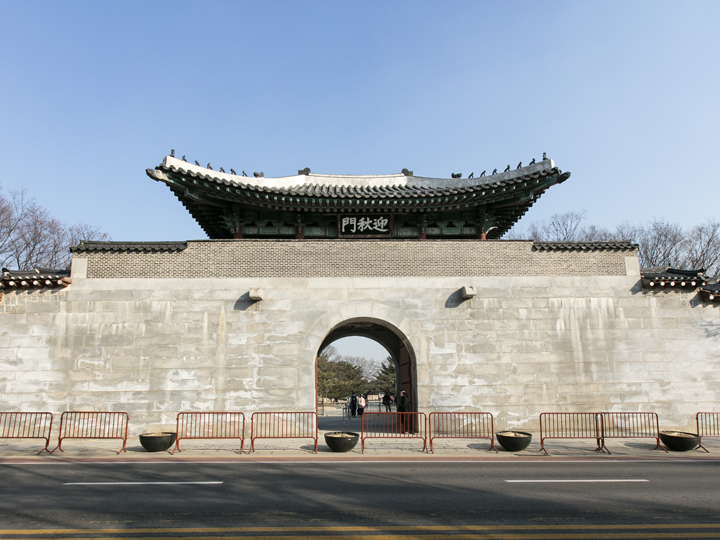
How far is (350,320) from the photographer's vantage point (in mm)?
14133

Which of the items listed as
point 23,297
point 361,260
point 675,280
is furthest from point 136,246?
point 675,280

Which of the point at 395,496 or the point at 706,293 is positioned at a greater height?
Answer: the point at 706,293

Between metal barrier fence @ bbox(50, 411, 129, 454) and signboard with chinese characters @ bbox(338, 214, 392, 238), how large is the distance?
8265 mm

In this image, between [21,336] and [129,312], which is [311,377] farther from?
[21,336]

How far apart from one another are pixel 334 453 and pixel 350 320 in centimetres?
421

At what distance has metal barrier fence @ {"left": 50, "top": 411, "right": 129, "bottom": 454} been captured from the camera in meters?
12.8

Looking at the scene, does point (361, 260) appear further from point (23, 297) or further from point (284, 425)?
point (23, 297)

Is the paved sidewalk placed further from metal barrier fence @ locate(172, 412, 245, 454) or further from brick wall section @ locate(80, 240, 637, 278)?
brick wall section @ locate(80, 240, 637, 278)

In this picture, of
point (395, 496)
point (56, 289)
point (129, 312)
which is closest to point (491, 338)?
point (395, 496)

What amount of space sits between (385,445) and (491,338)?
4467 millimetres

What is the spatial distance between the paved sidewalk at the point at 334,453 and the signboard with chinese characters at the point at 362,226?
20.8 feet

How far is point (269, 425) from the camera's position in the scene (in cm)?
1299

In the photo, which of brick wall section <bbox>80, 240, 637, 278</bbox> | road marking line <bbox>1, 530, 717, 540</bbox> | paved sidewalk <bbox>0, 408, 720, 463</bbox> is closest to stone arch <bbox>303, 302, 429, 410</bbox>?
brick wall section <bbox>80, 240, 637, 278</bbox>

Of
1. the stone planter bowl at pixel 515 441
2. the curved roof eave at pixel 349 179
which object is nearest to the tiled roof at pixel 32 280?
the curved roof eave at pixel 349 179
